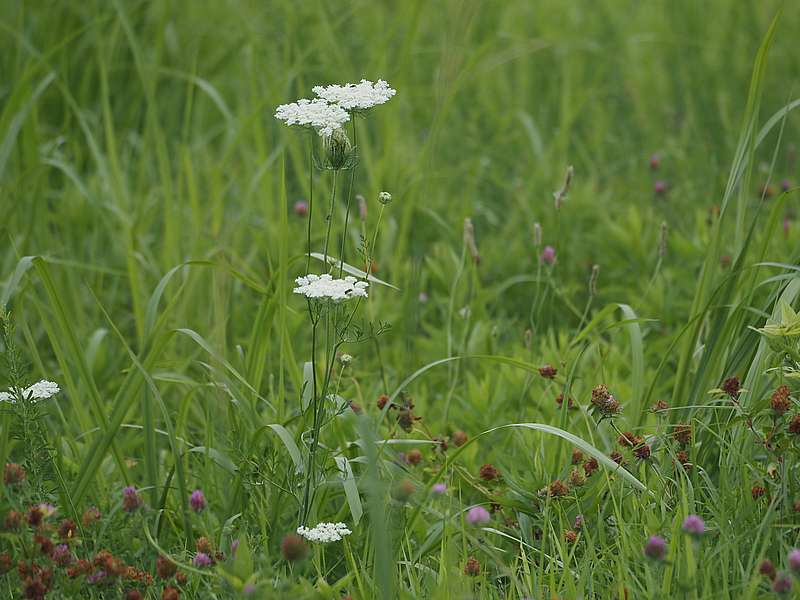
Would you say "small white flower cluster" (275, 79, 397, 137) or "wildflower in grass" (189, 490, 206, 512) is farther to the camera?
"wildflower in grass" (189, 490, 206, 512)

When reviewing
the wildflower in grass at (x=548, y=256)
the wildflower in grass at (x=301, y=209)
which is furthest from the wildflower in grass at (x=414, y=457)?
the wildflower in grass at (x=301, y=209)

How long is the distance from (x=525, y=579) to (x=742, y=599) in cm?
32

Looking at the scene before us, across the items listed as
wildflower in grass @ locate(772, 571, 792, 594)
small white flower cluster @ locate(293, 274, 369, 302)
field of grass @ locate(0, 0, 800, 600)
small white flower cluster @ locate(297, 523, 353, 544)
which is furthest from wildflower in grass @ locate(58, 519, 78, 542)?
wildflower in grass @ locate(772, 571, 792, 594)

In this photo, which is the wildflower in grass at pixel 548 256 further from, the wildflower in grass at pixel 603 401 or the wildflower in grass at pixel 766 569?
the wildflower in grass at pixel 766 569

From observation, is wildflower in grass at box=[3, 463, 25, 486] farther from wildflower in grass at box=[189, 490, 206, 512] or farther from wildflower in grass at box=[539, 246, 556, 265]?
wildflower in grass at box=[539, 246, 556, 265]

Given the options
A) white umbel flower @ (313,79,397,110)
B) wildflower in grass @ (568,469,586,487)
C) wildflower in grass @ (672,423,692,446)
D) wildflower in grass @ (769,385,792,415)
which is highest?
white umbel flower @ (313,79,397,110)

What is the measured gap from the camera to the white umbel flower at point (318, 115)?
135 cm

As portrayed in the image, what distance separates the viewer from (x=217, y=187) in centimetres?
266

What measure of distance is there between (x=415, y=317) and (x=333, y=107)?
1.06 meters

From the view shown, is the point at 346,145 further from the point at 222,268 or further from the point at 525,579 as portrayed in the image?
the point at 525,579

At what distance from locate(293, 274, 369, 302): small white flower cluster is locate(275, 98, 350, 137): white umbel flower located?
0.69 ft

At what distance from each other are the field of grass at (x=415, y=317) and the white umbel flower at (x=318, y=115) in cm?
6

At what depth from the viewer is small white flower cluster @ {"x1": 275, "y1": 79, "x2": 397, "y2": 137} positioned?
4.45 ft

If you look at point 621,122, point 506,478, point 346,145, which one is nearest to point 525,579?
point 506,478
